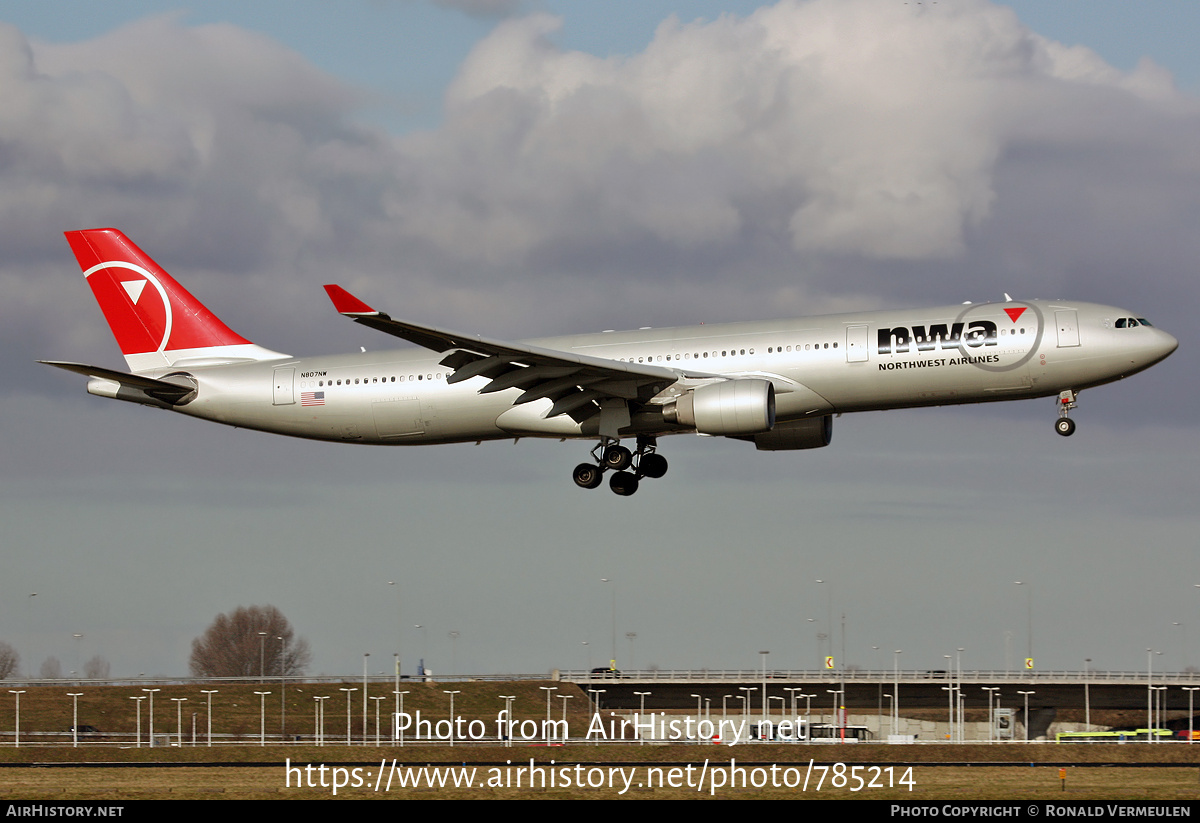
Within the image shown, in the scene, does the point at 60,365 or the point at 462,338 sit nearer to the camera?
the point at 462,338

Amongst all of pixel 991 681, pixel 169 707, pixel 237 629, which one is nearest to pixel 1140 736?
pixel 991 681

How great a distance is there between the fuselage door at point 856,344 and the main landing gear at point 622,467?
7.89 meters

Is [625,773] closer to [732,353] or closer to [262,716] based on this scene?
[732,353]

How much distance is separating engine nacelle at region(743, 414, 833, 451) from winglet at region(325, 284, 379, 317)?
1359cm

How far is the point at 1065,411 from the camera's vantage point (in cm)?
4134

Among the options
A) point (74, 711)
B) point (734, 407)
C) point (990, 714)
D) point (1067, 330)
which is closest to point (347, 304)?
point (734, 407)

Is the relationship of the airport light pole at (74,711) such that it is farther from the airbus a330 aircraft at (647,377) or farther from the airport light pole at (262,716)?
the airbus a330 aircraft at (647,377)

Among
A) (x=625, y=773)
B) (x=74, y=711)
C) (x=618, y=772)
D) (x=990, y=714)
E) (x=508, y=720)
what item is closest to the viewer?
(x=625, y=773)

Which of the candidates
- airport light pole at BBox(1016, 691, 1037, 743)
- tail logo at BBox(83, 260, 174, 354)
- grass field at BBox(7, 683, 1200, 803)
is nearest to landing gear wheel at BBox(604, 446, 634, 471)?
grass field at BBox(7, 683, 1200, 803)

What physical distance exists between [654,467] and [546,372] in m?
6.79

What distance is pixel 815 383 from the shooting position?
41531 millimetres

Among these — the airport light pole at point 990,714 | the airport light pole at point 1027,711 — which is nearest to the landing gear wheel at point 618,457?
the airport light pole at point 990,714
